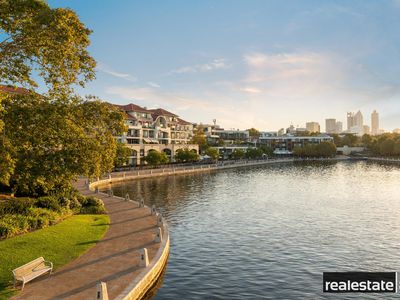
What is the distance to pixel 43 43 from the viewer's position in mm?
20109

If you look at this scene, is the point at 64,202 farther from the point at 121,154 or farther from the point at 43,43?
the point at 121,154

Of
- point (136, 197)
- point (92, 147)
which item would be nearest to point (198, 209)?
point (136, 197)

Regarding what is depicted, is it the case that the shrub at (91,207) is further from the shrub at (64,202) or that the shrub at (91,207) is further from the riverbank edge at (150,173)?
the riverbank edge at (150,173)

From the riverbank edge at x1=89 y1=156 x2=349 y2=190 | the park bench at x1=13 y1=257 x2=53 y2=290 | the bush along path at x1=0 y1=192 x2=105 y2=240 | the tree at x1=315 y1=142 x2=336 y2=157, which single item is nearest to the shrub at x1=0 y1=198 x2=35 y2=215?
the bush along path at x1=0 y1=192 x2=105 y2=240

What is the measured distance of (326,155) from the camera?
190 metres

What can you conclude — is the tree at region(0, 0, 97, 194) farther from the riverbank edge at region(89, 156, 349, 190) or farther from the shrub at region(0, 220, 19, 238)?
the riverbank edge at region(89, 156, 349, 190)

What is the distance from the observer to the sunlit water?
19.4 metres

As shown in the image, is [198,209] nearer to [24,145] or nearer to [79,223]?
[79,223]

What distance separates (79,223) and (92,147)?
757 centimetres

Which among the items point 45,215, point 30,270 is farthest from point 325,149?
point 30,270

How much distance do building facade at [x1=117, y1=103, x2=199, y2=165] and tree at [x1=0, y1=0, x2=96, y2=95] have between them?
70744 millimetres

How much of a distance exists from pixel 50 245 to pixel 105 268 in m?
5.37

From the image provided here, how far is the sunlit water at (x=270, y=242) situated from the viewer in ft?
63.8

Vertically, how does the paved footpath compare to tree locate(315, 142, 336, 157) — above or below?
below
